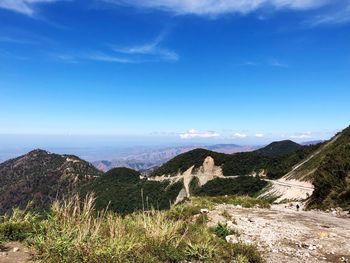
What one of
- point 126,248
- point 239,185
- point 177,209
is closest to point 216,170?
point 239,185

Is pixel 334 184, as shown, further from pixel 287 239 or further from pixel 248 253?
pixel 248 253

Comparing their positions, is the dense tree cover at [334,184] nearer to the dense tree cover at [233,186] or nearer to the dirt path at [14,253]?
the dirt path at [14,253]

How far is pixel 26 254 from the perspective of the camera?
873 centimetres

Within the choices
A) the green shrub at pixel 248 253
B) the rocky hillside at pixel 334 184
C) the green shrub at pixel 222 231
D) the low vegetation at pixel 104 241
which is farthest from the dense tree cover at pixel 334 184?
the low vegetation at pixel 104 241

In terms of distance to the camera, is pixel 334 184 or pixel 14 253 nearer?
pixel 14 253

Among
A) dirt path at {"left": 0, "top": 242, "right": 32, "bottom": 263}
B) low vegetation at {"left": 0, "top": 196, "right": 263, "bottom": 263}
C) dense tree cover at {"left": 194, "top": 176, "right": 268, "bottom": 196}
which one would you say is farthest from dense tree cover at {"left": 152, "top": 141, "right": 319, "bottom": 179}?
dirt path at {"left": 0, "top": 242, "right": 32, "bottom": 263}

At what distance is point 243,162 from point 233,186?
115 feet

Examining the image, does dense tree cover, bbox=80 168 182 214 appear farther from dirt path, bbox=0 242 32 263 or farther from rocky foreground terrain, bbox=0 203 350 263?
dirt path, bbox=0 242 32 263

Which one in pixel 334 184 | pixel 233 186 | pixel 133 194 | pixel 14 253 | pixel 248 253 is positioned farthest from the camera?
pixel 133 194

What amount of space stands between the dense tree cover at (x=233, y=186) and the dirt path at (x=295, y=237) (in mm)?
75531

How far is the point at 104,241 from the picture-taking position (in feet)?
27.6

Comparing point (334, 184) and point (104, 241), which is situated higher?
point (104, 241)

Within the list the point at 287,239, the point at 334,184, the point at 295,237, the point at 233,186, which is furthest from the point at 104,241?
the point at 233,186

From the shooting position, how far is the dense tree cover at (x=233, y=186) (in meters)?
96.5
